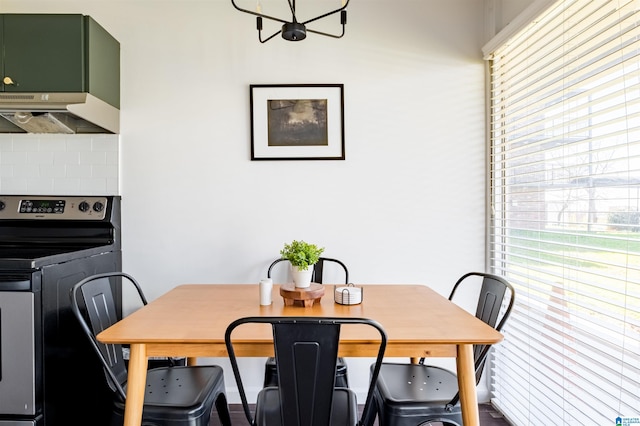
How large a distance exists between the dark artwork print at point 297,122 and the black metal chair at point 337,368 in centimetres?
77

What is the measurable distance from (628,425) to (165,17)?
3.16 m

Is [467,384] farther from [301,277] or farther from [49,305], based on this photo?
[49,305]

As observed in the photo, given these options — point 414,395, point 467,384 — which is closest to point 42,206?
point 414,395

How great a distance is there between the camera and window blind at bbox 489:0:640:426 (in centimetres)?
149

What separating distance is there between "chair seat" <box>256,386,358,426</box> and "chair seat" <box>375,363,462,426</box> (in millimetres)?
134

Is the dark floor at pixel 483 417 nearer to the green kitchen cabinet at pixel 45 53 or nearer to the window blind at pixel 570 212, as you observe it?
the window blind at pixel 570 212

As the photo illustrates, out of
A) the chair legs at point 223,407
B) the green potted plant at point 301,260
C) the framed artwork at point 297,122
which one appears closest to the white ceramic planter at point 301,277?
the green potted plant at point 301,260

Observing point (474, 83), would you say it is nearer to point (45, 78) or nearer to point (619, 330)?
point (619, 330)

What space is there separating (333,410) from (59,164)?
7.57ft

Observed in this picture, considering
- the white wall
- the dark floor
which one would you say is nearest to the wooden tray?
the white wall

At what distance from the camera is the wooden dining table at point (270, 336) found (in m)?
1.34

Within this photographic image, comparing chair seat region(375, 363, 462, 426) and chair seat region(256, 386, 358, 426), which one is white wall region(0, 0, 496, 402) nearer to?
chair seat region(375, 363, 462, 426)

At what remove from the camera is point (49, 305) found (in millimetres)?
1876

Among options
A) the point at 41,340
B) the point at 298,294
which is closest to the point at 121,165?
the point at 41,340
